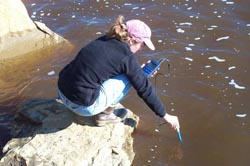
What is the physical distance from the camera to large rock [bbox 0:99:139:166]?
4.43 m

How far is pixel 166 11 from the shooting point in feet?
26.5

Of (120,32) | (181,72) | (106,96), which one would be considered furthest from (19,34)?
(120,32)

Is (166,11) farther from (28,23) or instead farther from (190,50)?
(28,23)

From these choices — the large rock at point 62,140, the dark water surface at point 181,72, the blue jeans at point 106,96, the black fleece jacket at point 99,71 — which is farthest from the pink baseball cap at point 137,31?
the dark water surface at point 181,72

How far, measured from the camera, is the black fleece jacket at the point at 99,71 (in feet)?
13.8

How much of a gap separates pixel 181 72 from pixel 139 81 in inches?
85.3

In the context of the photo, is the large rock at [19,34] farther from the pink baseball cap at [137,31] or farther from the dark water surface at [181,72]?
the pink baseball cap at [137,31]

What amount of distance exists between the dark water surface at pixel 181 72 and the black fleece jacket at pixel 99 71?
2.92 ft

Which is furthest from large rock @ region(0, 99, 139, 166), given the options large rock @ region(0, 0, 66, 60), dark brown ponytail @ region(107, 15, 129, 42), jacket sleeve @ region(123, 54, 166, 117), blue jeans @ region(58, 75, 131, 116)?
large rock @ region(0, 0, 66, 60)

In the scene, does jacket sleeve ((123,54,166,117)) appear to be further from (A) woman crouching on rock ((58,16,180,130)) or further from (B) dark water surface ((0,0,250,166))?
(B) dark water surface ((0,0,250,166))

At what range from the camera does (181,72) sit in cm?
640

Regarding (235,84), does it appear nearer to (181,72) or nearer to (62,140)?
(181,72)

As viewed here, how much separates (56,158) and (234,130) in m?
2.18

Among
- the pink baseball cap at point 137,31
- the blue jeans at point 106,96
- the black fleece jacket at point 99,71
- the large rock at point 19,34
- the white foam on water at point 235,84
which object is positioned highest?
the pink baseball cap at point 137,31
